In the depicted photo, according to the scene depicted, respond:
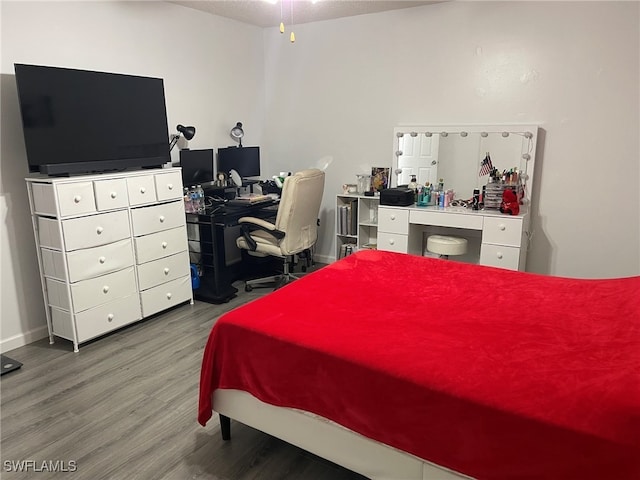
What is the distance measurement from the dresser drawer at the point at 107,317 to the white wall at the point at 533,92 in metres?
2.46

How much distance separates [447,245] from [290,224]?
133 cm

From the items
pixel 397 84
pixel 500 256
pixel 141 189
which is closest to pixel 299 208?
pixel 141 189

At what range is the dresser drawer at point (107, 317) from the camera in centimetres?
304

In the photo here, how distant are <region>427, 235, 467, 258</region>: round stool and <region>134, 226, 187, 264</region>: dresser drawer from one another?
2.09 m

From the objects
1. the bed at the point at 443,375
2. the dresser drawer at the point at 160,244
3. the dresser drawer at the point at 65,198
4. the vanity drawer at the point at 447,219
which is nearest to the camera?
the bed at the point at 443,375

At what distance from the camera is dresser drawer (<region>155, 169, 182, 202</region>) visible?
3451 millimetres

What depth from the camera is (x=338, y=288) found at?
230cm

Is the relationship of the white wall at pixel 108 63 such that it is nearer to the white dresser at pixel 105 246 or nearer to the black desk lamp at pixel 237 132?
the black desk lamp at pixel 237 132

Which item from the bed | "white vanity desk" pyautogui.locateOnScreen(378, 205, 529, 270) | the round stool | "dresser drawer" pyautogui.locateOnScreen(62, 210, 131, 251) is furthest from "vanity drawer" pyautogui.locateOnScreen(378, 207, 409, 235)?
"dresser drawer" pyautogui.locateOnScreen(62, 210, 131, 251)

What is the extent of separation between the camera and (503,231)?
137 inches

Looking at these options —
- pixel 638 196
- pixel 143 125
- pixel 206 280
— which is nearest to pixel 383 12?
pixel 143 125

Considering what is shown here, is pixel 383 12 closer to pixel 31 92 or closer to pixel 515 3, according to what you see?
pixel 515 3

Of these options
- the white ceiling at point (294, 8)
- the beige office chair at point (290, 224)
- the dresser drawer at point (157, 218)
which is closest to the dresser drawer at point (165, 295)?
the dresser drawer at point (157, 218)

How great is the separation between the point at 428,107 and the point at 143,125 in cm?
246
